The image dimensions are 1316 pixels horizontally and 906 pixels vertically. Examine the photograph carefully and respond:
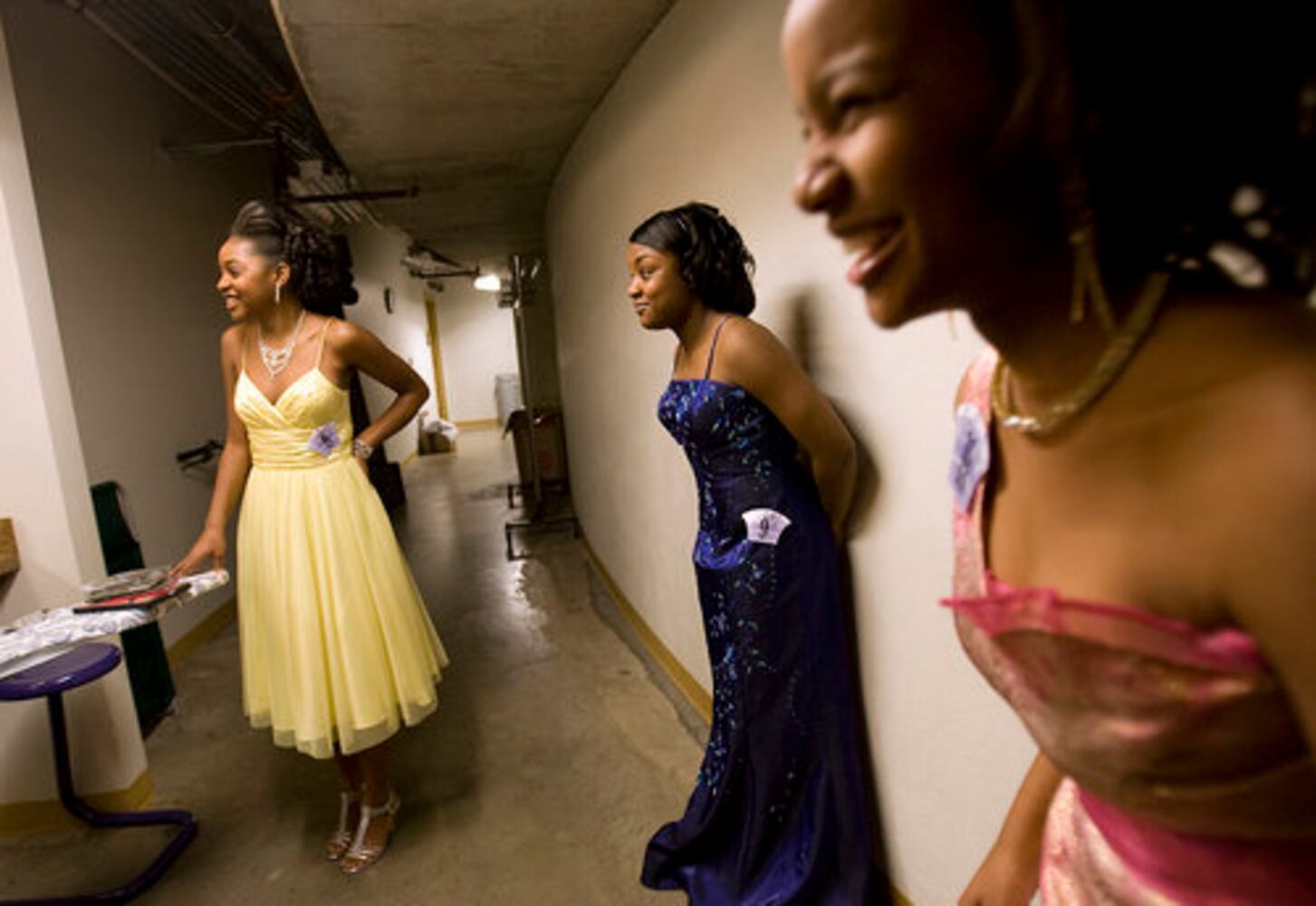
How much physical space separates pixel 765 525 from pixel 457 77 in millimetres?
2154

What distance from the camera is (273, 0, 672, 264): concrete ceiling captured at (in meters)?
2.15

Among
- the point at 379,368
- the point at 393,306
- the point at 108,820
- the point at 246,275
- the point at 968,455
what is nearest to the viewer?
the point at 968,455

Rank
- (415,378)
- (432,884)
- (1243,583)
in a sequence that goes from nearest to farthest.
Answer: (1243,583)
(432,884)
(415,378)

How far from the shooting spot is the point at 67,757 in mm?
2096

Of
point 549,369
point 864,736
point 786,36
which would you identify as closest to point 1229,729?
point 786,36

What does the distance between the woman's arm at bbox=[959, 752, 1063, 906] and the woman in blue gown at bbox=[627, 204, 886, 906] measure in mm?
788

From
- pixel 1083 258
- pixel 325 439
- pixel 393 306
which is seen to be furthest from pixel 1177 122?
pixel 393 306

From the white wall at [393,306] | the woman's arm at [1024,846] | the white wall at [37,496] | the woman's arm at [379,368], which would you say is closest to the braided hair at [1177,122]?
the woman's arm at [1024,846]

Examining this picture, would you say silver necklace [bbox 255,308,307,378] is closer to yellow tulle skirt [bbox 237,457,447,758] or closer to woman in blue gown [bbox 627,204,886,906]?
yellow tulle skirt [bbox 237,457,447,758]

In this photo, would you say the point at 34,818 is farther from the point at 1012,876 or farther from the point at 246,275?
the point at 1012,876

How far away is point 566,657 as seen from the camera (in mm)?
3305

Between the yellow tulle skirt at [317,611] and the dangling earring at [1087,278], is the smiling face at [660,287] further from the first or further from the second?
the dangling earring at [1087,278]

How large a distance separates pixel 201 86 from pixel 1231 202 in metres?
5.18

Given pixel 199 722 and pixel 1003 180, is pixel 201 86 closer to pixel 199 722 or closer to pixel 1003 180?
pixel 199 722
